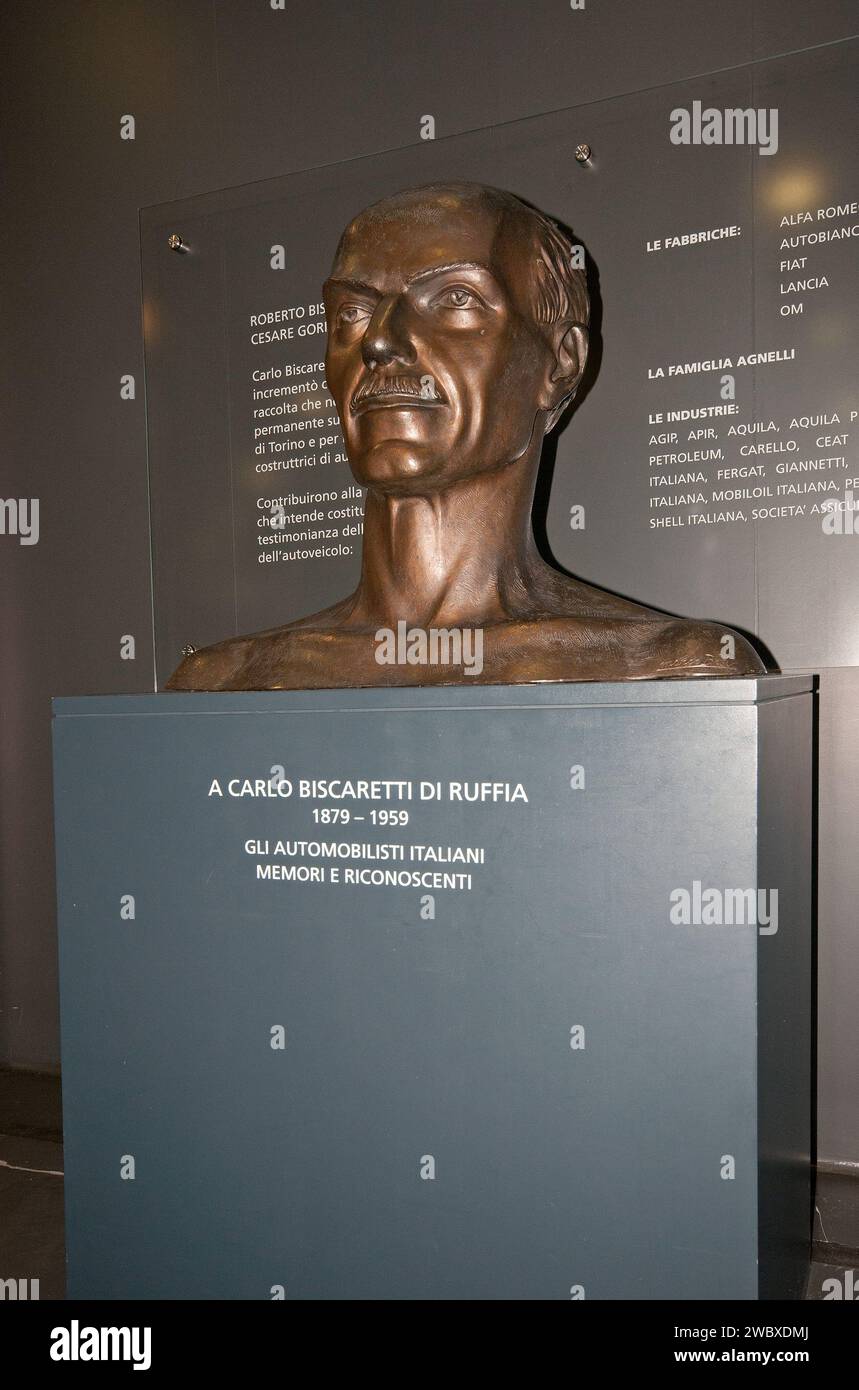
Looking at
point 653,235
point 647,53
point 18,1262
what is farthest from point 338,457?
point 18,1262

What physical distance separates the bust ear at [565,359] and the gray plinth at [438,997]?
83cm

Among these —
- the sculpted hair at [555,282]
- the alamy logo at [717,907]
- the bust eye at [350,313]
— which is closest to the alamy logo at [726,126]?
the sculpted hair at [555,282]

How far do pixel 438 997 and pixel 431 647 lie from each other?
0.71m

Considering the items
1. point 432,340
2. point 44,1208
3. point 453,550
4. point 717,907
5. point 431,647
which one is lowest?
point 44,1208

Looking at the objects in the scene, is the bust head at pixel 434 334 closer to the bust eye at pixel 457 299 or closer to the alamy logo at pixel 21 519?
the bust eye at pixel 457 299

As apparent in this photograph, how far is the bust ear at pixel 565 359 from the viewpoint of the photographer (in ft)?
8.24

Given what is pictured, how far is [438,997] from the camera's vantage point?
1972 millimetres

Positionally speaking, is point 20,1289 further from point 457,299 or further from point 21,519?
point 21,519

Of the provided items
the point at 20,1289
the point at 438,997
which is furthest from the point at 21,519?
the point at 438,997

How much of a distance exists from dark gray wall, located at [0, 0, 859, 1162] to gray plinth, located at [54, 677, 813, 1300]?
1.97m

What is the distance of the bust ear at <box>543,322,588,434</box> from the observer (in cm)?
251

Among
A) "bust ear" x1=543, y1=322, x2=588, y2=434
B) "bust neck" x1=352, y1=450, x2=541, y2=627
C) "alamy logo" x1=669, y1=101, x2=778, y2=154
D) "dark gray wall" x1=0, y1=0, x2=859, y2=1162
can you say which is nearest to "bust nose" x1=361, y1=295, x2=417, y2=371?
"bust neck" x1=352, y1=450, x2=541, y2=627

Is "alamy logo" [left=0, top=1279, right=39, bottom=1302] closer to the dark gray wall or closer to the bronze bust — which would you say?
the bronze bust

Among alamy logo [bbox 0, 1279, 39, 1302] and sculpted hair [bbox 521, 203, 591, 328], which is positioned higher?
sculpted hair [bbox 521, 203, 591, 328]
